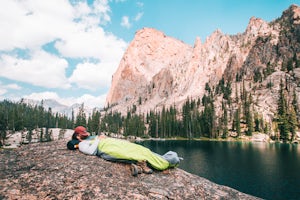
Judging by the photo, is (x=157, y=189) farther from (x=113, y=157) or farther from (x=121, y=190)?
(x=113, y=157)

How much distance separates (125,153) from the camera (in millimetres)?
9672

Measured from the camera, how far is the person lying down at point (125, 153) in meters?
9.59

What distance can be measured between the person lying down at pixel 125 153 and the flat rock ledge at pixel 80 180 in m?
0.27

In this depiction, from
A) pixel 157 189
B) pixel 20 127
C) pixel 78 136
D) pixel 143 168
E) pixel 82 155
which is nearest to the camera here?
pixel 157 189

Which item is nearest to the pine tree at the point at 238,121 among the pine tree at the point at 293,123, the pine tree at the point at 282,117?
the pine tree at the point at 282,117

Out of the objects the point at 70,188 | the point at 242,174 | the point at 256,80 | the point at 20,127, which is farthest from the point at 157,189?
the point at 256,80

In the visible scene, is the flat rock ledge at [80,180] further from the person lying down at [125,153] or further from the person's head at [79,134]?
the person's head at [79,134]

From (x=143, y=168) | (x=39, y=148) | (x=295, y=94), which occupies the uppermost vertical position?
(x=295, y=94)

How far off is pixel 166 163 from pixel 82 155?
403 cm

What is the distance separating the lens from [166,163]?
1038 centimetres

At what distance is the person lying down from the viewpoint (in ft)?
31.4

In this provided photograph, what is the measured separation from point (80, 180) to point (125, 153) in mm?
2260

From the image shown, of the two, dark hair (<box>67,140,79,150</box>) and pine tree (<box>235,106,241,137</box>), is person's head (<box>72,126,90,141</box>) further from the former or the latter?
pine tree (<box>235,106,241,137</box>)

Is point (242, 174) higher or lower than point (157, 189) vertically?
lower
